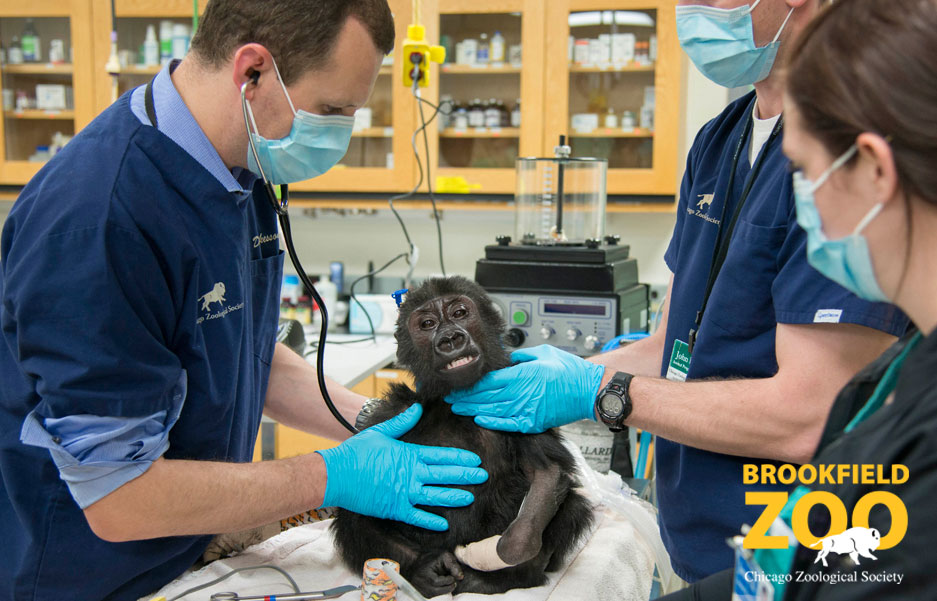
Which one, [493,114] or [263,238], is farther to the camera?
[493,114]

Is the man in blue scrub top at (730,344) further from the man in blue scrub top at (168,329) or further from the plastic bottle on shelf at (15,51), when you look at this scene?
the plastic bottle on shelf at (15,51)

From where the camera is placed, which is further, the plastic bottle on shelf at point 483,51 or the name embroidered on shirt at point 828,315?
the plastic bottle on shelf at point 483,51

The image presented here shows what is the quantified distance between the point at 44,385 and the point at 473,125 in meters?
3.15

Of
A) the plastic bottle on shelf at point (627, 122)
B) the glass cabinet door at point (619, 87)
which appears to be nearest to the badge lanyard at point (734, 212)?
the glass cabinet door at point (619, 87)

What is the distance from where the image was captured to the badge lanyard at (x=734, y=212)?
1.40 meters

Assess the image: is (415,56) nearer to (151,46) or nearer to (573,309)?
(573,309)

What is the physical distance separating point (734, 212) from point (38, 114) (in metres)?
4.18

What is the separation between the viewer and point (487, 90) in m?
3.98

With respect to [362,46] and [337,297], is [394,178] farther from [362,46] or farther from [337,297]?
[362,46]

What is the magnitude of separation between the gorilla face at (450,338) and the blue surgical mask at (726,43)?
701 millimetres

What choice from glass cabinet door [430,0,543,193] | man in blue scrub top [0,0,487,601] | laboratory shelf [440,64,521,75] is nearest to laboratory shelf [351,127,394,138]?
glass cabinet door [430,0,543,193]

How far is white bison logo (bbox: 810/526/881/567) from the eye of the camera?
73 centimetres

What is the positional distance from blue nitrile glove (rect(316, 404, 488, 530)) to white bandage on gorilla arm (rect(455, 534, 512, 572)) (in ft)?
0.24

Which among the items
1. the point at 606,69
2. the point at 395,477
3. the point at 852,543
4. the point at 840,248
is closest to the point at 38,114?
the point at 606,69
